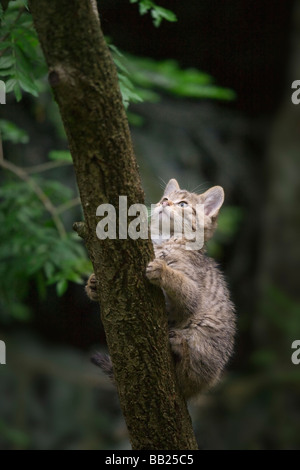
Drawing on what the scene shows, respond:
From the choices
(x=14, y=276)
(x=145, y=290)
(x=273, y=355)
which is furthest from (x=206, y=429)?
(x=145, y=290)

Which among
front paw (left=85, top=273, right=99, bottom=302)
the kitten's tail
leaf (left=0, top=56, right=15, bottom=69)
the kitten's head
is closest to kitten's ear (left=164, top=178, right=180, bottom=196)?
the kitten's head

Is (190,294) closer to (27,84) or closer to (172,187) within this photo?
(172,187)

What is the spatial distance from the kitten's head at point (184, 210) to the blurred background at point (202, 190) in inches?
56.9

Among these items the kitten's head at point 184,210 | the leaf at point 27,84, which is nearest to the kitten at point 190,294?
the kitten's head at point 184,210

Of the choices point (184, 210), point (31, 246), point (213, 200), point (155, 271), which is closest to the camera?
point (155, 271)

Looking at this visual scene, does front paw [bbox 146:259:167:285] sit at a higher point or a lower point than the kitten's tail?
higher

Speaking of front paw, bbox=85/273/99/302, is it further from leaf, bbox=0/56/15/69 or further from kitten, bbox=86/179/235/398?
leaf, bbox=0/56/15/69

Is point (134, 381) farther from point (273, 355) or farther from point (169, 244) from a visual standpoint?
point (273, 355)

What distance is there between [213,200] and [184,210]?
328 mm

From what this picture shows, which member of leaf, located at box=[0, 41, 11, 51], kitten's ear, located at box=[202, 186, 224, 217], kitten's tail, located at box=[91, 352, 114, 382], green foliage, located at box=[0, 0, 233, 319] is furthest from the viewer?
kitten's ear, located at box=[202, 186, 224, 217]

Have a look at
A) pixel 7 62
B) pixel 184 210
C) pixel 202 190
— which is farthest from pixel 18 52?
pixel 202 190

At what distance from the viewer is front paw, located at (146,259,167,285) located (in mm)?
3350

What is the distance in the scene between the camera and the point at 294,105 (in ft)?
34.1

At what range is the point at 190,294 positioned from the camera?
12.8 feet
